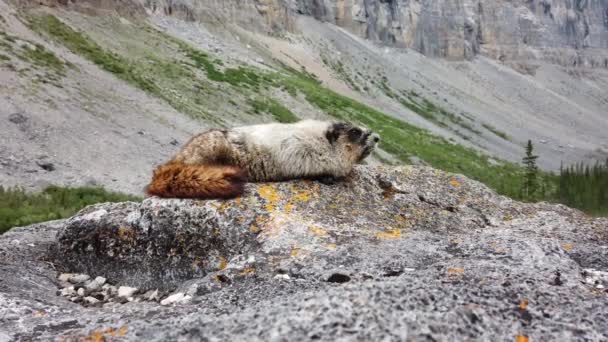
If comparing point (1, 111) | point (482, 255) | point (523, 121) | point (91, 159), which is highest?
point (482, 255)

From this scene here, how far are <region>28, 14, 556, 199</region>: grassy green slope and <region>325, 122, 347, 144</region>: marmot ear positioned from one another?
36.1 meters

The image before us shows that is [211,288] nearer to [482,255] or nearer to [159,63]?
[482,255]

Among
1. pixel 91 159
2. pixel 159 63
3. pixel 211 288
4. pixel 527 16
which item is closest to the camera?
pixel 211 288

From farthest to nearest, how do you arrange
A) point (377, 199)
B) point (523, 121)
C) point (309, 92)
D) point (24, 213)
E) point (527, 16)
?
point (527, 16), point (523, 121), point (309, 92), point (24, 213), point (377, 199)

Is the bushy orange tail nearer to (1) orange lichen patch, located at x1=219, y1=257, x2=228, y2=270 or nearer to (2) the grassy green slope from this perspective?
(1) orange lichen patch, located at x1=219, y1=257, x2=228, y2=270

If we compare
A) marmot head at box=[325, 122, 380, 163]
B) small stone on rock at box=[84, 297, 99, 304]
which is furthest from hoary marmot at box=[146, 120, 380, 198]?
small stone on rock at box=[84, 297, 99, 304]

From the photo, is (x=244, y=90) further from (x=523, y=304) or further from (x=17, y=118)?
(x=523, y=304)

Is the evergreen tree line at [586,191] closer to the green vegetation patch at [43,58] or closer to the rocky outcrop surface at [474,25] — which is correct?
the green vegetation patch at [43,58]

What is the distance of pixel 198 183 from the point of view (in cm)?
706

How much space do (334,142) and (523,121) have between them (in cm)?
12264

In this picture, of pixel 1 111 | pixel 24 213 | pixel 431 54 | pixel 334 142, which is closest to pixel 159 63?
pixel 1 111

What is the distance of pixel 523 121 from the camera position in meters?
118

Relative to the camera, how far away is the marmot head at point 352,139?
925 cm

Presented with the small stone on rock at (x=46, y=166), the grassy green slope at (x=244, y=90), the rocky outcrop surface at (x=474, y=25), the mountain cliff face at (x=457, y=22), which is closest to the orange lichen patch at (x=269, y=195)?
the small stone on rock at (x=46, y=166)
